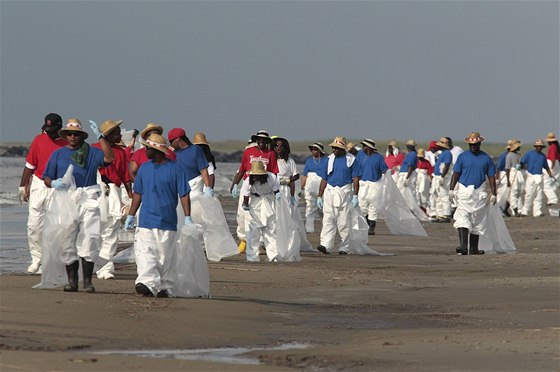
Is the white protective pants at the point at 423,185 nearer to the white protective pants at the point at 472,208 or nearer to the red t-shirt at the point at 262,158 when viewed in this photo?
the white protective pants at the point at 472,208

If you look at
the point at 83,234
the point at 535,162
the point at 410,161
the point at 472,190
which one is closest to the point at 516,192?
the point at 535,162

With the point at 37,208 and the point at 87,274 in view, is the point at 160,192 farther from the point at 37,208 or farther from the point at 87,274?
the point at 37,208

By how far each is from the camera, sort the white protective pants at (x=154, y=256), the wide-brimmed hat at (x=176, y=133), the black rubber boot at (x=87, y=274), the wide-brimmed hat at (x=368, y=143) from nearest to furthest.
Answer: the white protective pants at (x=154, y=256), the black rubber boot at (x=87, y=274), the wide-brimmed hat at (x=176, y=133), the wide-brimmed hat at (x=368, y=143)

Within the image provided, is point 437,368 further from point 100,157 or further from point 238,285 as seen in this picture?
point 238,285

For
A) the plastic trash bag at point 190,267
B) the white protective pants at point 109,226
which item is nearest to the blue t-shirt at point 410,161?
→ the white protective pants at point 109,226

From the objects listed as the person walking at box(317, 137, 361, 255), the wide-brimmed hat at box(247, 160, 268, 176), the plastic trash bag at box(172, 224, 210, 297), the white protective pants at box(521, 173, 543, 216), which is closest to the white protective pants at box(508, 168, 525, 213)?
the white protective pants at box(521, 173, 543, 216)

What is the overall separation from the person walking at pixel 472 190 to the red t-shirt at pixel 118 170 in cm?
690

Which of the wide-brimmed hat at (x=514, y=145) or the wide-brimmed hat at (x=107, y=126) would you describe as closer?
the wide-brimmed hat at (x=107, y=126)

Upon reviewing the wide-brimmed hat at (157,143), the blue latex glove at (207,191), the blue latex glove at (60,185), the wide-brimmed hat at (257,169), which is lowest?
the blue latex glove at (207,191)

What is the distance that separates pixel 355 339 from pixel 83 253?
11.3 feet

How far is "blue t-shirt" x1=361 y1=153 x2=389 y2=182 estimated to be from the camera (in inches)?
1072

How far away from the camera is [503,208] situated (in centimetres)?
3578

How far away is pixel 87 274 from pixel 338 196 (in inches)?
340

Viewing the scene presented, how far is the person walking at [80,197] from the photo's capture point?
13445 mm
